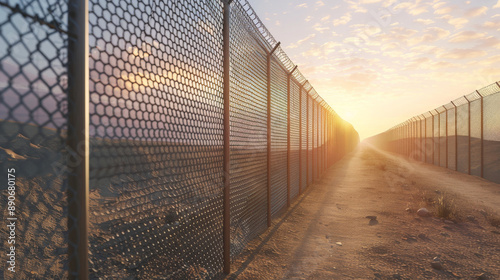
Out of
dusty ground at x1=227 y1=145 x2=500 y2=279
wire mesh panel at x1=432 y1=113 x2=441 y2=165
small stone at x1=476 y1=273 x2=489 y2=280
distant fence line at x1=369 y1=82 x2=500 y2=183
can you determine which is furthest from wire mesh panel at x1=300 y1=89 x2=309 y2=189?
wire mesh panel at x1=432 y1=113 x2=441 y2=165

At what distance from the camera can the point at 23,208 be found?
5078 mm

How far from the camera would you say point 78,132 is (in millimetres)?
1092

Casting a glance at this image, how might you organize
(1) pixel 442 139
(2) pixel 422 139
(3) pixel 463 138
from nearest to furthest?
1. (3) pixel 463 138
2. (1) pixel 442 139
3. (2) pixel 422 139

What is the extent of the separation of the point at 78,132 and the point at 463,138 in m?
17.5

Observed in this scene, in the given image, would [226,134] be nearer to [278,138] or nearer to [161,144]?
[161,144]

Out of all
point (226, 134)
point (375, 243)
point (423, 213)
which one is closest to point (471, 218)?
point (423, 213)

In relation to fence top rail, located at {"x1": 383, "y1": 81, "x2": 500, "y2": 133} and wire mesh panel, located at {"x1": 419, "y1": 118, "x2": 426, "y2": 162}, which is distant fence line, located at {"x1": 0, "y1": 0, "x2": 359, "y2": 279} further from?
wire mesh panel, located at {"x1": 419, "y1": 118, "x2": 426, "y2": 162}

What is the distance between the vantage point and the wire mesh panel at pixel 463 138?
44.5 feet

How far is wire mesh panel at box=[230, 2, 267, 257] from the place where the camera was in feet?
10.7

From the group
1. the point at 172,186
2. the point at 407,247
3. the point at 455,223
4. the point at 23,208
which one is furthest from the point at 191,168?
the point at 455,223

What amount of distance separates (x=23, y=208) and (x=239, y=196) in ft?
14.6

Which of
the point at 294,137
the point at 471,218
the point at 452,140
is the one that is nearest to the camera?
the point at 471,218

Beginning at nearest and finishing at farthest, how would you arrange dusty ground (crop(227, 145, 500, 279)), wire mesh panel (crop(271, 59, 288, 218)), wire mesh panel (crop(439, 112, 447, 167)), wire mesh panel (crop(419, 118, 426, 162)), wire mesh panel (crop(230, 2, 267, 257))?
dusty ground (crop(227, 145, 500, 279)) < wire mesh panel (crop(230, 2, 267, 257)) < wire mesh panel (crop(271, 59, 288, 218)) < wire mesh panel (crop(439, 112, 447, 167)) < wire mesh panel (crop(419, 118, 426, 162))

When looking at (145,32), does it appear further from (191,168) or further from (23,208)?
(23,208)
